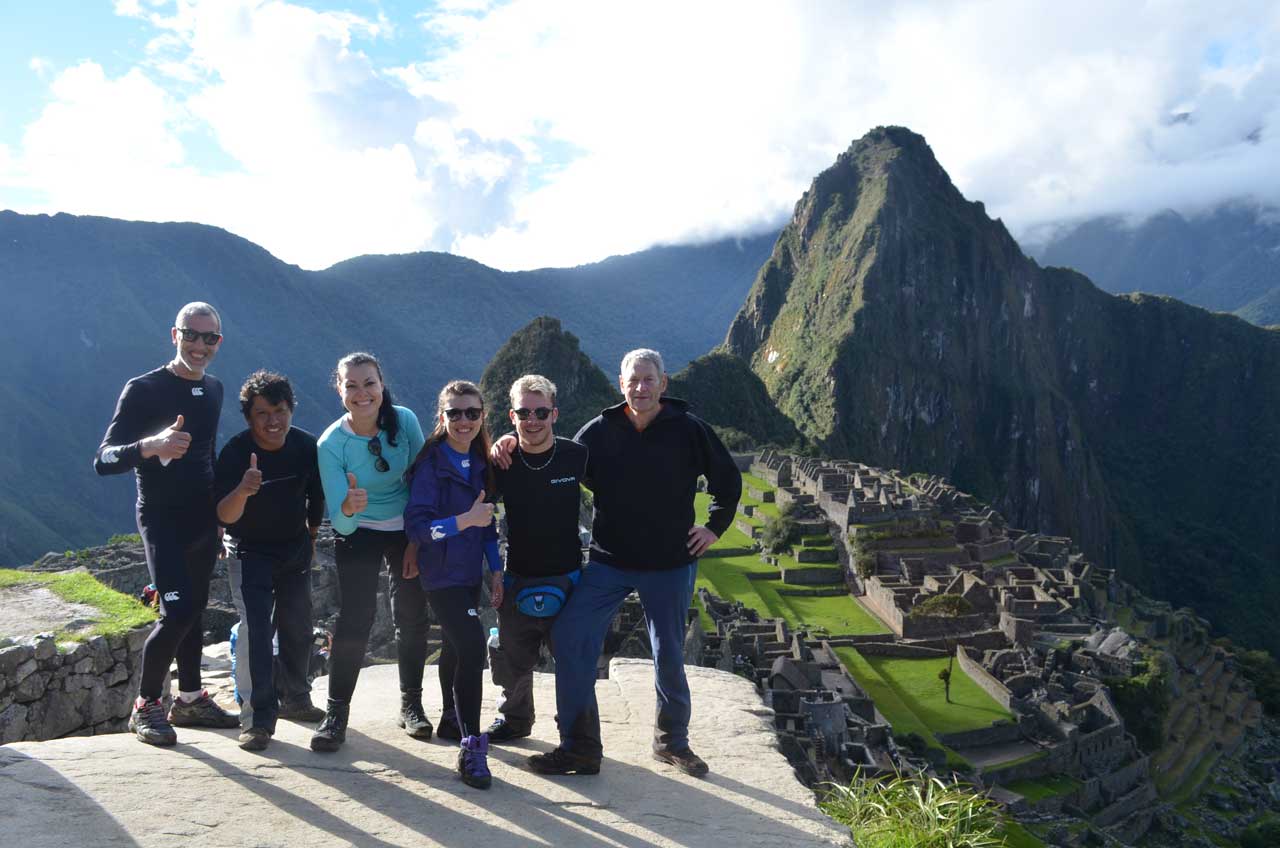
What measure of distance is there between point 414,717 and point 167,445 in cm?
223

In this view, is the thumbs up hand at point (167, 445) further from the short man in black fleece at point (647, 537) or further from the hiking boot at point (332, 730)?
the short man in black fleece at point (647, 537)

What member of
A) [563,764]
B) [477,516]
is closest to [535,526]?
[477,516]

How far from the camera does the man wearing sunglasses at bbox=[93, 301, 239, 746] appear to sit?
18.0ft

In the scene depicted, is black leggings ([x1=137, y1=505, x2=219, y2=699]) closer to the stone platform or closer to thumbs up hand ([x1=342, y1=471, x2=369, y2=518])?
the stone platform

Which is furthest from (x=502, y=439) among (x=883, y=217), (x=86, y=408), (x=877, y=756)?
(x=883, y=217)

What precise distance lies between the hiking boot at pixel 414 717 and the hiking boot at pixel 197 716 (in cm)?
109

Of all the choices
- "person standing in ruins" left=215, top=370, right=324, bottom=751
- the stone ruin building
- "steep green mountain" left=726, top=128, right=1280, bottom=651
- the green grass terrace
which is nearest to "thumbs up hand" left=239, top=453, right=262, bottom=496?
"person standing in ruins" left=215, top=370, right=324, bottom=751

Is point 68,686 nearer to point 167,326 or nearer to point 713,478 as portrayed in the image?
point 713,478

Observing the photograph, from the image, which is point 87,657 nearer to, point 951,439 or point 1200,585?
point 1200,585

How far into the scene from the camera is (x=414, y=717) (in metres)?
5.85

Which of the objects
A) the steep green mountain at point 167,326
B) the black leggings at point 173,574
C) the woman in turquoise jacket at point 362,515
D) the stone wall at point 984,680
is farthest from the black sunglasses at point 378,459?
the steep green mountain at point 167,326

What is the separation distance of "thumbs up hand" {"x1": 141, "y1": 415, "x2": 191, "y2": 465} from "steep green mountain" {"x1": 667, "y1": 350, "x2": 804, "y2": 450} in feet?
285

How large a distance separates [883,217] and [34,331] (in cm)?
10935

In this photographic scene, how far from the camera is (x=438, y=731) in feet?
19.0
